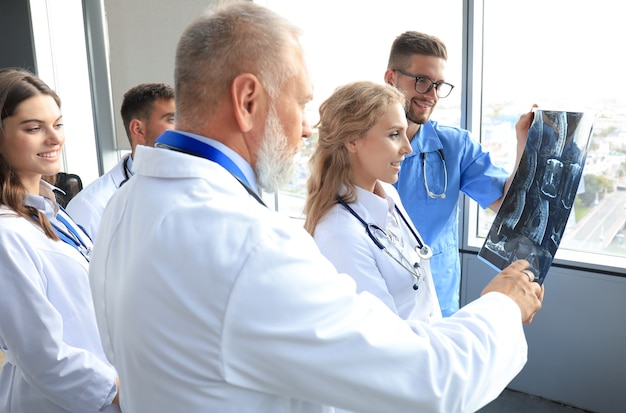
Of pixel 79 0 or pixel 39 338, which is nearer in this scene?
pixel 39 338

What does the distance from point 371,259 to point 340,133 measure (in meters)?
0.39

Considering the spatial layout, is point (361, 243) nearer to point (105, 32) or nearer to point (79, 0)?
point (105, 32)

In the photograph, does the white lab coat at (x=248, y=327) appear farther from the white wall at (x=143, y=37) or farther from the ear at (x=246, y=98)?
the white wall at (x=143, y=37)

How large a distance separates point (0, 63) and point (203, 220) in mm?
5130

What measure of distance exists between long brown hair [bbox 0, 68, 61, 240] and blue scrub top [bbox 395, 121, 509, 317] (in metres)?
1.23

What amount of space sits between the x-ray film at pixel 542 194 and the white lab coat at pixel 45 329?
3.33ft

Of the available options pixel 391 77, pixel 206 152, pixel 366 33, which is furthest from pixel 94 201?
pixel 366 33

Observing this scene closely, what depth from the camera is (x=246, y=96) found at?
0.83 metres

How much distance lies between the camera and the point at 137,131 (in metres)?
2.23

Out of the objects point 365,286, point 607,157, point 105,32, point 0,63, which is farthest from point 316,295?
point 0,63

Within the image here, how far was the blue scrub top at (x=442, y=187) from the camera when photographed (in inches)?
78.0

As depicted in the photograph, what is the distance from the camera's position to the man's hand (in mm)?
947

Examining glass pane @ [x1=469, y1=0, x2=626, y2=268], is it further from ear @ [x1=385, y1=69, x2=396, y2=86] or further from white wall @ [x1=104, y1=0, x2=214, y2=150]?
white wall @ [x1=104, y1=0, x2=214, y2=150]

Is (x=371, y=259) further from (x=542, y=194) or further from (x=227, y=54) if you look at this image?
(x=227, y=54)
